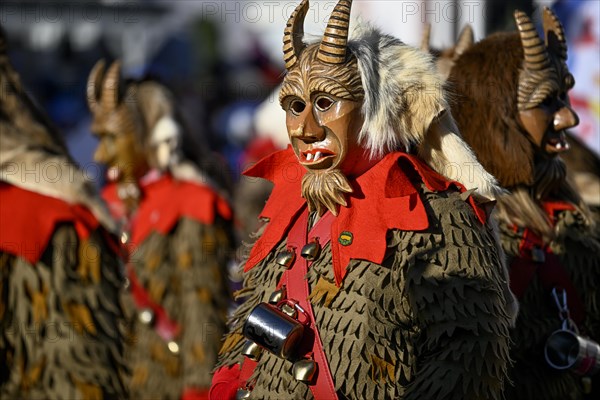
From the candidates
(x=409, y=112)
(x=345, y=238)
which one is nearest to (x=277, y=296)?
(x=345, y=238)

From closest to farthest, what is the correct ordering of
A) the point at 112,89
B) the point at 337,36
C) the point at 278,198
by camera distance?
1. the point at 337,36
2. the point at 278,198
3. the point at 112,89

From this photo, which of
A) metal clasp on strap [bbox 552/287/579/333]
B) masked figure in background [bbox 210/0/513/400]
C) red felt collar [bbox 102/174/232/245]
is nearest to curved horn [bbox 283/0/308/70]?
masked figure in background [bbox 210/0/513/400]

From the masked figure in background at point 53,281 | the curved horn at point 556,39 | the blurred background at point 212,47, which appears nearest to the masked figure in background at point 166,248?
the blurred background at point 212,47

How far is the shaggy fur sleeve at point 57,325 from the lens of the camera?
431 cm

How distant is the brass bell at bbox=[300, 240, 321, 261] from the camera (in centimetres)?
317

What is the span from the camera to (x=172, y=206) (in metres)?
6.75

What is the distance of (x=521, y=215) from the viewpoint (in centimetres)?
412

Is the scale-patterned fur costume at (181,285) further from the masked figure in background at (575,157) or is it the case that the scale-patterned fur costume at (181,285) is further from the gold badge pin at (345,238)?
the gold badge pin at (345,238)

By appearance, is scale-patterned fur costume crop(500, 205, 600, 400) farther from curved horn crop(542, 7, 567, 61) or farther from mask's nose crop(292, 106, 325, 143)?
mask's nose crop(292, 106, 325, 143)

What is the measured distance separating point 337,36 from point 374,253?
686mm

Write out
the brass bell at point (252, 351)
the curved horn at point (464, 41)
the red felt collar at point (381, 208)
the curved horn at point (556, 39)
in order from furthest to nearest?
the curved horn at point (464, 41)
the curved horn at point (556, 39)
the brass bell at point (252, 351)
the red felt collar at point (381, 208)

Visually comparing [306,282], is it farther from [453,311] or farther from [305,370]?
[453,311]

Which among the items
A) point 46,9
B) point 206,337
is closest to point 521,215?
point 206,337

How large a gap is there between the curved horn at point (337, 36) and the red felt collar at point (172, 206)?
3.68 m
